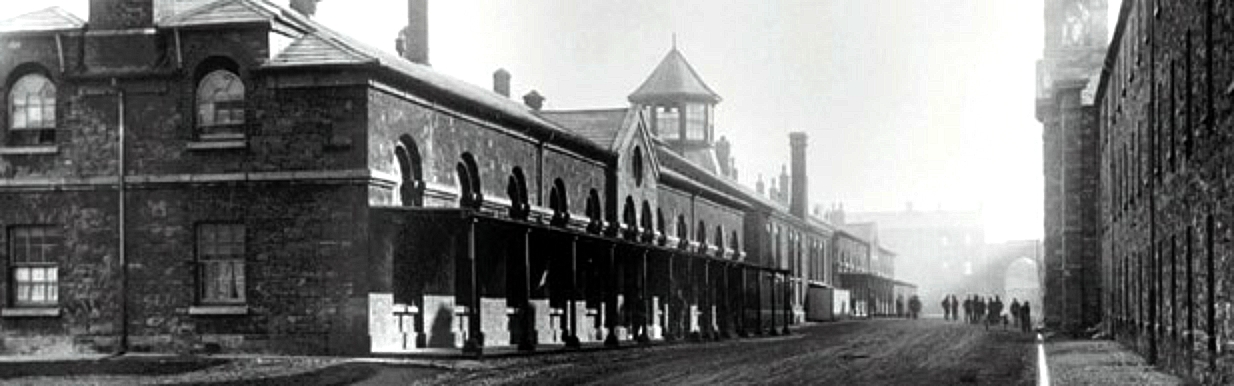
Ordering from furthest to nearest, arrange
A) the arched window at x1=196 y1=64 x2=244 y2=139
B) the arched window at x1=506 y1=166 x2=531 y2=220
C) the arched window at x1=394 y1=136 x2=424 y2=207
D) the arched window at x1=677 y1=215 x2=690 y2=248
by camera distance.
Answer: the arched window at x1=677 y1=215 x2=690 y2=248
the arched window at x1=506 y1=166 x2=531 y2=220
the arched window at x1=394 y1=136 x2=424 y2=207
the arched window at x1=196 y1=64 x2=244 y2=139

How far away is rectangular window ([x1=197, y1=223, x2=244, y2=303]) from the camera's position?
26.3 metres

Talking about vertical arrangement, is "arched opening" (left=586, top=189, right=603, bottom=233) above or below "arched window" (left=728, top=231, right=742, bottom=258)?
above

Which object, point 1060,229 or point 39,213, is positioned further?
point 1060,229

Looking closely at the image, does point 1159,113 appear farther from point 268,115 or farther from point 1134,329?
point 268,115

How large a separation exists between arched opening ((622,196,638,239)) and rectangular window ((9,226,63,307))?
19.0m

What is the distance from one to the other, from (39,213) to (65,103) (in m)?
2.06

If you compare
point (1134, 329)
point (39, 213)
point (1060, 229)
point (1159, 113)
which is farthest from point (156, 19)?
point (1060, 229)

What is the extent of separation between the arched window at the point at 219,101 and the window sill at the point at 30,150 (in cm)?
274

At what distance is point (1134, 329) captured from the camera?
99.9 feet

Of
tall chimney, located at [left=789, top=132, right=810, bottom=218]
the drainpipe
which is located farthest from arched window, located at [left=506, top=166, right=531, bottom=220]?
tall chimney, located at [left=789, top=132, right=810, bottom=218]

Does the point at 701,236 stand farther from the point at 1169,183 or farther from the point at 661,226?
the point at 1169,183

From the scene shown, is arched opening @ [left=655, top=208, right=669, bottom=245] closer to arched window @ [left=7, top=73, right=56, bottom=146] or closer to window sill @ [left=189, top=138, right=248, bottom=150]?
window sill @ [left=189, top=138, right=248, bottom=150]

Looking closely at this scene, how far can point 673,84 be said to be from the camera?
73.5 meters

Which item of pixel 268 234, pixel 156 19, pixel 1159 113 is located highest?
pixel 156 19
